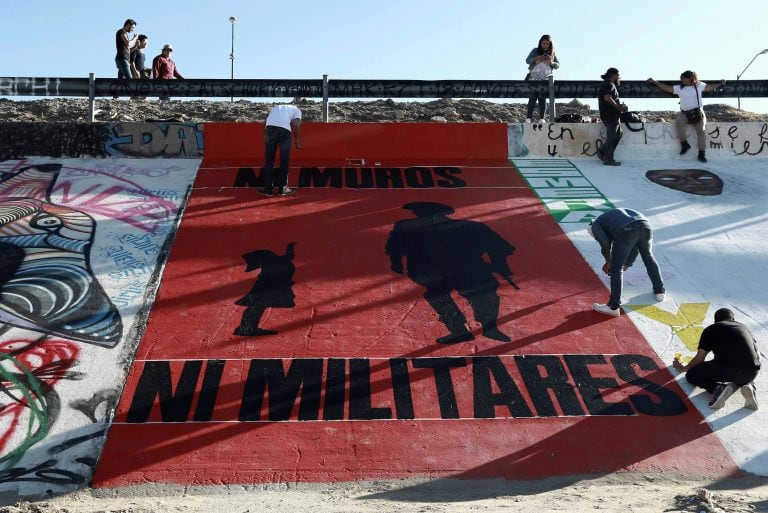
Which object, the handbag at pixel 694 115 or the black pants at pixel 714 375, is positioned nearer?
the black pants at pixel 714 375

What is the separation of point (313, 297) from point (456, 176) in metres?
4.73

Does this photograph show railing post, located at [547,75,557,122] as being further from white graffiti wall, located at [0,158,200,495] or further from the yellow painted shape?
white graffiti wall, located at [0,158,200,495]

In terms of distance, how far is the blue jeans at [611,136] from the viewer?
1353 centimetres

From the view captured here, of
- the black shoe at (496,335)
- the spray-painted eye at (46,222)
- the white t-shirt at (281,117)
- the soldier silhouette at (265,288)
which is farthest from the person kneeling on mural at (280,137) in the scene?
the black shoe at (496,335)

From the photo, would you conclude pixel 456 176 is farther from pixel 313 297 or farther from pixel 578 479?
pixel 578 479

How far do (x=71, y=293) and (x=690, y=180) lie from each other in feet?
32.0

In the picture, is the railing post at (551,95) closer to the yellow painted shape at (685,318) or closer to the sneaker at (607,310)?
the yellow painted shape at (685,318)

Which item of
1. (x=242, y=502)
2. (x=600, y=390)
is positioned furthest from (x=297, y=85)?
(x=242, y=502)

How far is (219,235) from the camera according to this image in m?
10.7

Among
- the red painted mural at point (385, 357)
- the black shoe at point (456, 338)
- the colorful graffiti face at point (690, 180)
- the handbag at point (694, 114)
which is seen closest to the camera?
the red painted mural at point (385, 357)

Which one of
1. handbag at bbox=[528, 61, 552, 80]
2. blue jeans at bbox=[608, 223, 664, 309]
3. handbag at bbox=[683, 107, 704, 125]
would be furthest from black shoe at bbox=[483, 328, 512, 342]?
handbag at bbox=[528, 61, 552, 80]

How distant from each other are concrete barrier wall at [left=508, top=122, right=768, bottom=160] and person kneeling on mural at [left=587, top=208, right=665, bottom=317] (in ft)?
18.0

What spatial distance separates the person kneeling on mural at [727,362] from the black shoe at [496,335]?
189cm

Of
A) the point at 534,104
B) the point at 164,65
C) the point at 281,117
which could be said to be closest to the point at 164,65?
the point at 164,65
